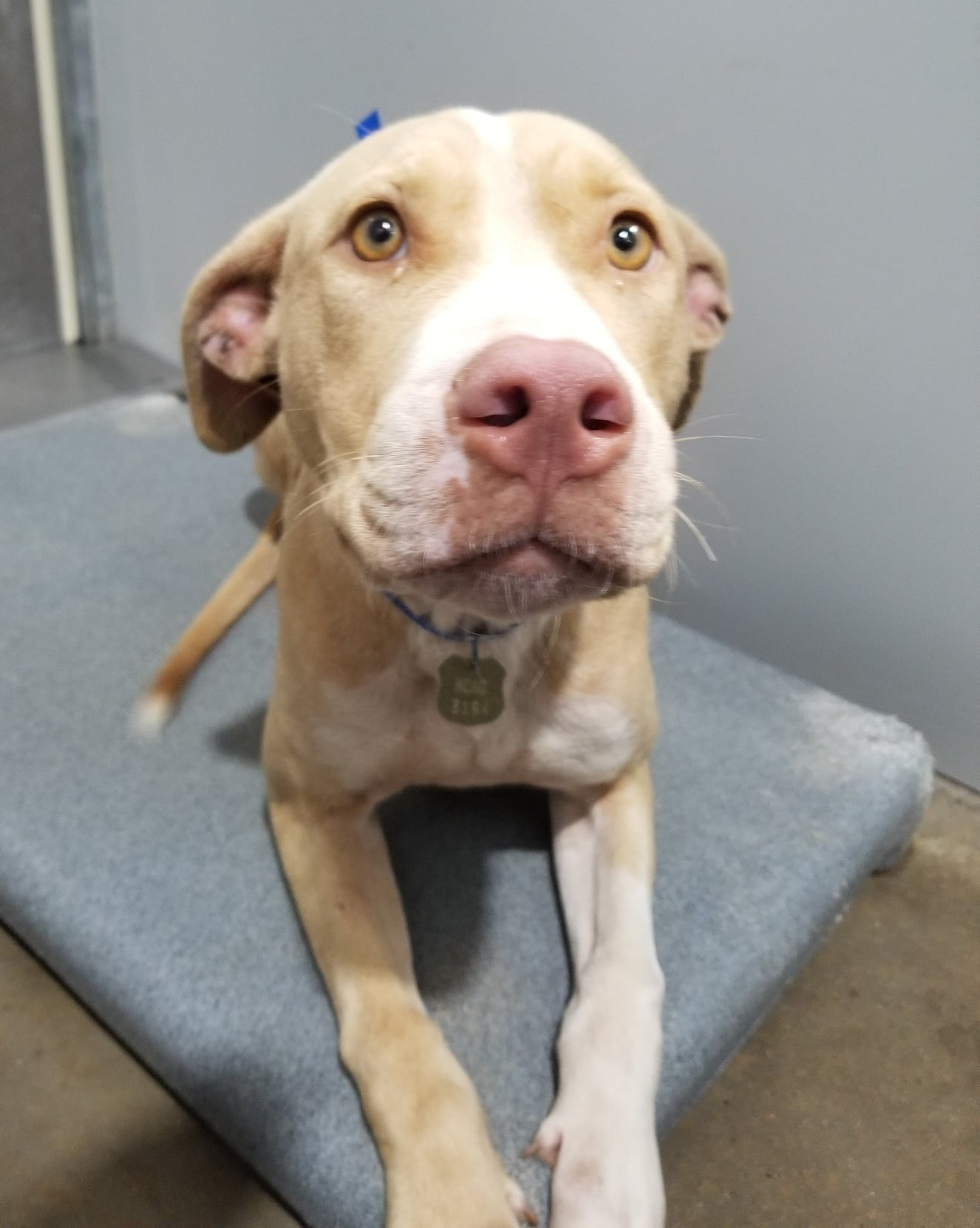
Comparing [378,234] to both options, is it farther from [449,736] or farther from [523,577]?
[449,736]

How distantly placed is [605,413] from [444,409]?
0.40ft

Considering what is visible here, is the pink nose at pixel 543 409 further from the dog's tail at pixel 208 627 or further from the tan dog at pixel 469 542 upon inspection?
the dog's tail at pixel 208 627

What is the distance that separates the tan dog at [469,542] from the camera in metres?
0.79

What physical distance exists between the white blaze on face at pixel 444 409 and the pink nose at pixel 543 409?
0.06ft

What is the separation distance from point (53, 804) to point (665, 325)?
1139 mm

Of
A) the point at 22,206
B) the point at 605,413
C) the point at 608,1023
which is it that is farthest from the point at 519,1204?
the point at 22,206

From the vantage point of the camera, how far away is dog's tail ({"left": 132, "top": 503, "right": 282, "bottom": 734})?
1710 mm

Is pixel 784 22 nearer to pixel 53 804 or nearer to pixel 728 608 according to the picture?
pixel 728 608

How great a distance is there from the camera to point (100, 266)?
10.7 ft

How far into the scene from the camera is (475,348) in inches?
30.7

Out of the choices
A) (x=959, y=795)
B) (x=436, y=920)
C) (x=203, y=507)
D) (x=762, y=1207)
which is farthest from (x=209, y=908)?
(x=959, y=795)

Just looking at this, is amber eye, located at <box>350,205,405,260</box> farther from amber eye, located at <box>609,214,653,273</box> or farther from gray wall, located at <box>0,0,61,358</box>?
gray wall, located at <box>0,0,61,358</box>

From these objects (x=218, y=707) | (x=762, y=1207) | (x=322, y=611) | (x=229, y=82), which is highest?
(x=229, y=82)

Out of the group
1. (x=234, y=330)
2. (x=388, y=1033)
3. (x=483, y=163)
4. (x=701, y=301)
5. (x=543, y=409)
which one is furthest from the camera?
(x=701, y=301)
